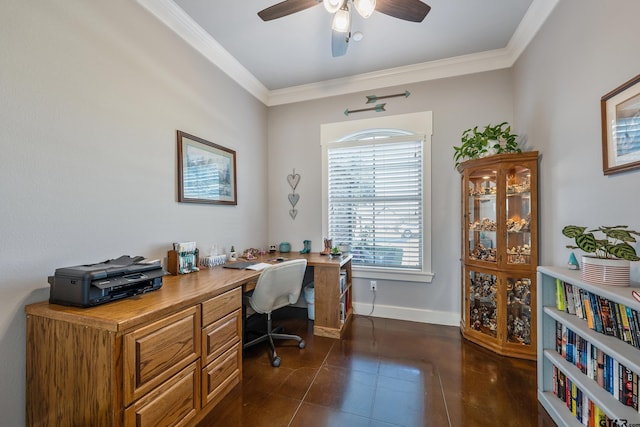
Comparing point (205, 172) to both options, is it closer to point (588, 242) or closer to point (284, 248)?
point (284, 248)

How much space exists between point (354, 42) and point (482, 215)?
6.68 feet

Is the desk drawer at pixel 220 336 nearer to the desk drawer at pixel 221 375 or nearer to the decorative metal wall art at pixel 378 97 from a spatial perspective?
the desk drawer at pixel 221 375

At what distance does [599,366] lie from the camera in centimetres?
128

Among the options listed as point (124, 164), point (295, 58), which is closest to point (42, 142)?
point (124, 164)

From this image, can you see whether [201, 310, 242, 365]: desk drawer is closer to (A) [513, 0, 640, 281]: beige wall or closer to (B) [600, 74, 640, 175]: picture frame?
(A) [513, 0, 640, 281]: beige wall

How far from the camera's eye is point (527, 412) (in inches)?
61.3

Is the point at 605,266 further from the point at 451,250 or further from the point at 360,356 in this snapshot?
the point at 360,356

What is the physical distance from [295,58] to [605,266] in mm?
2861

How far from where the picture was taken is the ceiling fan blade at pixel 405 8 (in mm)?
1471

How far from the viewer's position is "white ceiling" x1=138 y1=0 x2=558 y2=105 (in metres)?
1.99

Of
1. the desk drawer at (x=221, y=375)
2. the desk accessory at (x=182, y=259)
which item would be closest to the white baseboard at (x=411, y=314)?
the desk drawer at (x=221, y=375)

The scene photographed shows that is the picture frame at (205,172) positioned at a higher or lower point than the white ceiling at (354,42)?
lower

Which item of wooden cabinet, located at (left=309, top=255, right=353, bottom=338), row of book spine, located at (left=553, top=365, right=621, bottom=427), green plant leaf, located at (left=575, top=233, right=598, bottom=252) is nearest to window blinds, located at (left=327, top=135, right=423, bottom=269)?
wooden cabinet, located at (left=309, top=255, right=353, bottom=338)

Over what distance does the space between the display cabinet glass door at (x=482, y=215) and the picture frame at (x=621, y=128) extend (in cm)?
84
